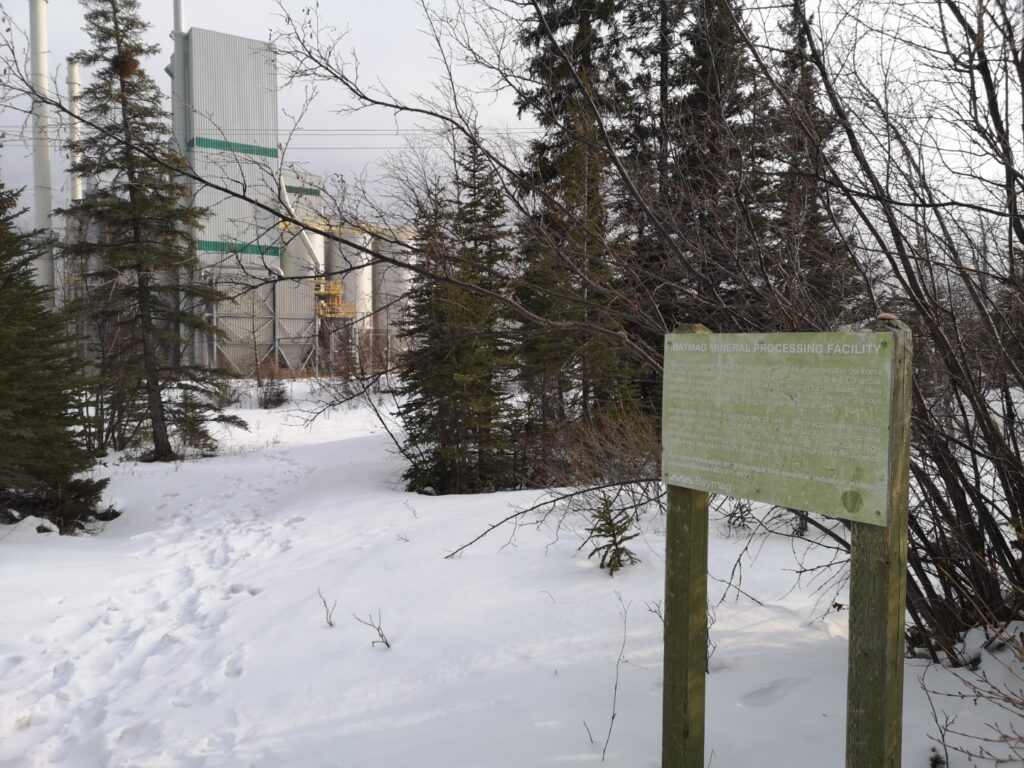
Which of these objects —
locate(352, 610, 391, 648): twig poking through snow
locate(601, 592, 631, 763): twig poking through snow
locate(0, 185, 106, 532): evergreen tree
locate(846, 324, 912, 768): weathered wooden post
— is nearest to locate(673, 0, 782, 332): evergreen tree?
locate(846, 324, 912, 768): weathered wooden post

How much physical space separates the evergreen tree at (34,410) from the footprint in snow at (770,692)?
808 cm

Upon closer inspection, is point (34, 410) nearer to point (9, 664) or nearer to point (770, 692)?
point (9, 664)

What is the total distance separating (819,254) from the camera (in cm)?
343

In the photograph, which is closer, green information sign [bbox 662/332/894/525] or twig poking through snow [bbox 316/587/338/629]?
green information sign [bbox 662/332/894/525]

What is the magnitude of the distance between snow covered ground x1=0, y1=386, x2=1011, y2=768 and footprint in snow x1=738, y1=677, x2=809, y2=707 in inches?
0.4

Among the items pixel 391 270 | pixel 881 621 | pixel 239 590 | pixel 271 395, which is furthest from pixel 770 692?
pixel 271 395

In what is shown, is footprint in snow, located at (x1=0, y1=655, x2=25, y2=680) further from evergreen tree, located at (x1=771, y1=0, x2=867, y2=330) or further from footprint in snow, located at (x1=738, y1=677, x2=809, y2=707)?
evergreen tree, located at (x1=771, y1=0, x2=867, y2=330)

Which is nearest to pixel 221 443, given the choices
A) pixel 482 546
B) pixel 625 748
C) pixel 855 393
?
pixel 482 546

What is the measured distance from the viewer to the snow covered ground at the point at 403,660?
3.19 m

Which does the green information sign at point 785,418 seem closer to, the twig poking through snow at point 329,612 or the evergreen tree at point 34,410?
the twig poking through snow at point 329,612

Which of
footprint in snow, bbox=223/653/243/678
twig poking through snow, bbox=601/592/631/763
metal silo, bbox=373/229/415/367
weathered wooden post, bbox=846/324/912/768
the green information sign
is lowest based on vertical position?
footprint in snow, bbox=223/653/243/678

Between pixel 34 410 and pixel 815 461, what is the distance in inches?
396

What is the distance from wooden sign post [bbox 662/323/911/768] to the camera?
1.89 metres

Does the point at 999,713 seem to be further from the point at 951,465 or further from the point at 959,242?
the point at 959,242
